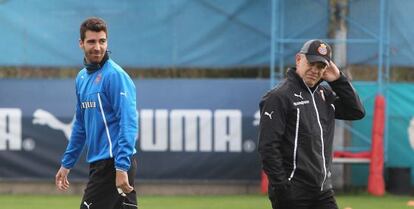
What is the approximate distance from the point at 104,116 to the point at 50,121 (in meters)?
8.63

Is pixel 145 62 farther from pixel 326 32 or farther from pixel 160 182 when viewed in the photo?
pixel 326 32

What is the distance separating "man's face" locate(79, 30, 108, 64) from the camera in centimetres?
605

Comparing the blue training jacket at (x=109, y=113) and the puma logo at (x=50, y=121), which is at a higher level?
the blue training jacket at (x=109, y=113)

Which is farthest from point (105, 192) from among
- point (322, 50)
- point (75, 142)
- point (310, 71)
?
point (322, 50)

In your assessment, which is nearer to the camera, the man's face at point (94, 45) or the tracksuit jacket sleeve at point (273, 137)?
the tracksuit jacket sleeve at point (273, 137)

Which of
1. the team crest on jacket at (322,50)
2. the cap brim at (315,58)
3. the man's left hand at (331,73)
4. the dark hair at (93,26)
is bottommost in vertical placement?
the man's left hand at (331,73)

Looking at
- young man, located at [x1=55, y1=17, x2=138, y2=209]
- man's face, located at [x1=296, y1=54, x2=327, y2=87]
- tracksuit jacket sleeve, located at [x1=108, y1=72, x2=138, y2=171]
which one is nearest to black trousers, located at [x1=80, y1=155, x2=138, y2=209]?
young man, located at [x1=55, y1=17, x2=138, y2=209]

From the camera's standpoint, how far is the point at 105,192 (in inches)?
240

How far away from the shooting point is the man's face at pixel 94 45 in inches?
238

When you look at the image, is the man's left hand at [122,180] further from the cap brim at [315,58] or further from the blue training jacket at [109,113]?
the cap brim at [315,58]

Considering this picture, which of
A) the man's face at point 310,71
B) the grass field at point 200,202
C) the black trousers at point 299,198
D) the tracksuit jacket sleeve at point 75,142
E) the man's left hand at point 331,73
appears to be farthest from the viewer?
the grass field at point 200,202

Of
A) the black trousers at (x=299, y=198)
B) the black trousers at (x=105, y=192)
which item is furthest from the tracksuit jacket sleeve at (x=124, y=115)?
the black trousers at (x=299, y=198)

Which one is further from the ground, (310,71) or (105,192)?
(310,71)

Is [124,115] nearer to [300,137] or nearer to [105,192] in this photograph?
[105,192]
